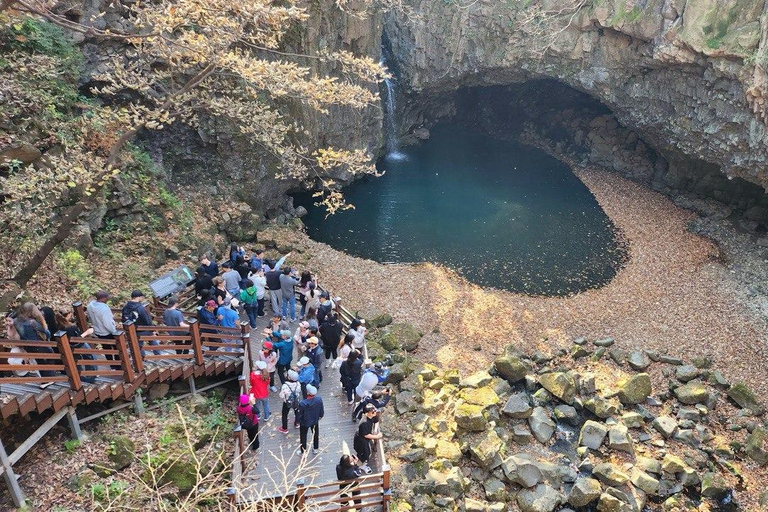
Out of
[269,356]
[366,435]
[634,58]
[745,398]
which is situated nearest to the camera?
[366,435]

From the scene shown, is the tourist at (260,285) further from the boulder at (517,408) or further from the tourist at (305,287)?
the boulder at (517,408)

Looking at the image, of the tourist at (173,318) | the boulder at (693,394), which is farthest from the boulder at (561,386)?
the tourist at (173,318)

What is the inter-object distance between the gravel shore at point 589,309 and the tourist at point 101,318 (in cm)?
1119

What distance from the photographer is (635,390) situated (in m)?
17.3

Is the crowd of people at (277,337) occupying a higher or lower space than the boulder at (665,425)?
higher

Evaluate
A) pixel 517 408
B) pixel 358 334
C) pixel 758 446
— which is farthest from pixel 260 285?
pixel 758 446

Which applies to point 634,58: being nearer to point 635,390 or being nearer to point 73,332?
point 635,390

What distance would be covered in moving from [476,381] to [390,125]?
2357 cm

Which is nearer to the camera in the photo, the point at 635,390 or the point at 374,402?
the point at 374,402

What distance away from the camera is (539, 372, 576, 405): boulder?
17.0 meters

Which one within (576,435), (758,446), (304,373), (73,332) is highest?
(73,332)

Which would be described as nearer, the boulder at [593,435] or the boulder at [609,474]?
the boulder at [609,474]

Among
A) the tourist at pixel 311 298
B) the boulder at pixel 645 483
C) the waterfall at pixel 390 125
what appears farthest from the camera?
the waterfall at pixel 390 125

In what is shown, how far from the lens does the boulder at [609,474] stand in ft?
46.3
